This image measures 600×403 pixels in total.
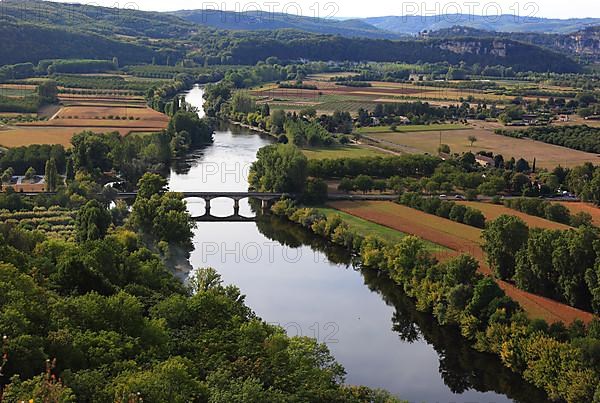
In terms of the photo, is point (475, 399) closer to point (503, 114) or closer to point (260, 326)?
point (260, 326)

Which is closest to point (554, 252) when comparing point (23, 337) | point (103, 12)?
point (23, 337)

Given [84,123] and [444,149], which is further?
[84,123]

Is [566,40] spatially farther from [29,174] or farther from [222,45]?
[29,174]

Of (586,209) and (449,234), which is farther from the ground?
(586,209)

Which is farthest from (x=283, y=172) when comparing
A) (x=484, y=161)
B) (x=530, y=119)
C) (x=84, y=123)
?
(x=530, y=119)

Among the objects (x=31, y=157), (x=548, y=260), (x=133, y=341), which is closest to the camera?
(x=133, y=341)

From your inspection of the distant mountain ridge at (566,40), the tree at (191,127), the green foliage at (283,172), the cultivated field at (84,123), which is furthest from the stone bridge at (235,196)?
the distant mountain ridge at (566,40)

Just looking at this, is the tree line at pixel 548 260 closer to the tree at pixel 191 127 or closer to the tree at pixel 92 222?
the tree at pixel 92 222
